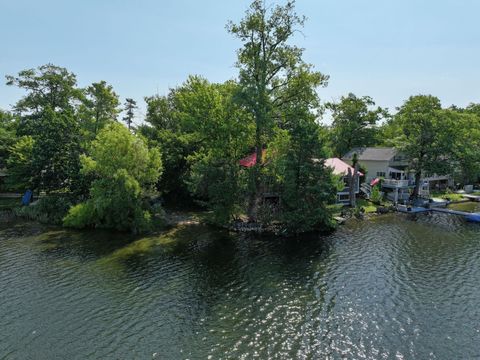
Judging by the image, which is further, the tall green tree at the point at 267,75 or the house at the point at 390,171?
the house at the point at 390,171

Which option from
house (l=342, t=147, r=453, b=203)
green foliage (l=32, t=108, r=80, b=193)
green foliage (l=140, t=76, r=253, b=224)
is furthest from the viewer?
house (l=342, t=147, r=453, b=203)

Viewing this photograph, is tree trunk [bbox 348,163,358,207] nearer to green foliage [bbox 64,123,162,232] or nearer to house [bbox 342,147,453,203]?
house [bbox 342,147,453,203]

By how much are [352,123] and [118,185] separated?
49360 mm

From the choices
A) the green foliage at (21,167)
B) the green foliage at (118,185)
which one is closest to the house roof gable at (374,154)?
the green foliage at (118,185)

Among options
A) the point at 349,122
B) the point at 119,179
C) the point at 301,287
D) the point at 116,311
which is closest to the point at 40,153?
the point at 119,179

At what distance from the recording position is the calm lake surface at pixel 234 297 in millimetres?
16531

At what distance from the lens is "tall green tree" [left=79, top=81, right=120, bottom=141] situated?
53312 mm

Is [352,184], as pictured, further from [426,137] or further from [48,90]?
[48,90]

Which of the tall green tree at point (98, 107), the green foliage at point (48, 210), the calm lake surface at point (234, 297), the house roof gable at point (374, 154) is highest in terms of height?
the tall green tree at point (98, 107)

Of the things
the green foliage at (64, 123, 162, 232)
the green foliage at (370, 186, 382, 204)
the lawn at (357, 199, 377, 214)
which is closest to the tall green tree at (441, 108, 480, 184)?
the green foliage at (370, 186, 382, 204)

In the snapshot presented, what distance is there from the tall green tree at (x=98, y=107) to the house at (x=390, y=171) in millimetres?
41631

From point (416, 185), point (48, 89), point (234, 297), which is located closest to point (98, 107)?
point (48, 89)

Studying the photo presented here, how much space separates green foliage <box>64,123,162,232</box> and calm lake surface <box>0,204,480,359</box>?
2.02 metres

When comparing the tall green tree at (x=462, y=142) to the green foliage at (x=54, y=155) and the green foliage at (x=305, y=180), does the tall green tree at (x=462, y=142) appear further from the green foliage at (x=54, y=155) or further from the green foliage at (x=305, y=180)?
the green foliage at (x=54, y=155)
